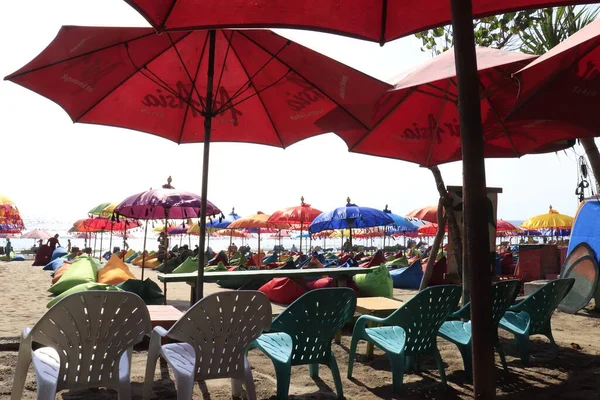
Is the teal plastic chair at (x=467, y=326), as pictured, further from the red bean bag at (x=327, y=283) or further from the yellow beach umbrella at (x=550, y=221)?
the yellow beach umbrella at (x=550, y=221)

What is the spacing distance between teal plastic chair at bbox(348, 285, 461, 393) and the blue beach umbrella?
8.10 m

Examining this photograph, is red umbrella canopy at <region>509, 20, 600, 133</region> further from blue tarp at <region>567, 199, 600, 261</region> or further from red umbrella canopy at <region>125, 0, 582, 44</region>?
blue tarp at <region>567, 199, 600, 261</region>

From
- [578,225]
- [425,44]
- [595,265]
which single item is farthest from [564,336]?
[425,44]

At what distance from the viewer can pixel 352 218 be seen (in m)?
12.6

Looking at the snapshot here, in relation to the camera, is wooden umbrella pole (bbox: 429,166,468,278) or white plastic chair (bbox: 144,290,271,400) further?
wooden umbrella pole (bbox: 429,166,468,278)

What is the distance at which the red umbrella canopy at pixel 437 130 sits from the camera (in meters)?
5.71

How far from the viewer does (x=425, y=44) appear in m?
9.34

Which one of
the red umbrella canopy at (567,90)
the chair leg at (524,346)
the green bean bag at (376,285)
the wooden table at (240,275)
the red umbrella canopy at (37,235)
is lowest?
the chair leg at (524,346)

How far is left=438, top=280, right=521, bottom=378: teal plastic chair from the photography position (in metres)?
4.21

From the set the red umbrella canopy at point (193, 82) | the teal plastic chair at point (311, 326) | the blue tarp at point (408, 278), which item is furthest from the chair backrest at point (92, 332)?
the blue tarp at point (408, 278)

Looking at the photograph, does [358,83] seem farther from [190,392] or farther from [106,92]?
[190,392]

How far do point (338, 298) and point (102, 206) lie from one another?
904 cm

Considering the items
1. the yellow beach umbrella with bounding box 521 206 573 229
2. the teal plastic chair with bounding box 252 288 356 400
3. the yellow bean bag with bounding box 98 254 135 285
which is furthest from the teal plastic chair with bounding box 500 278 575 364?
the yellow beach umbrella with bounding box 521 206 573 229

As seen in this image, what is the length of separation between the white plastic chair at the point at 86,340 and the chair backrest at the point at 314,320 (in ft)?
3.37
